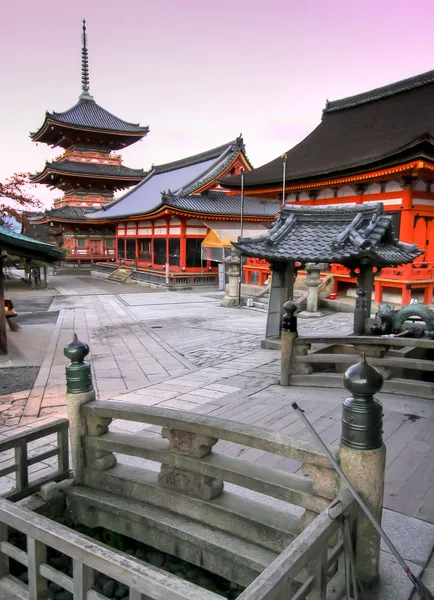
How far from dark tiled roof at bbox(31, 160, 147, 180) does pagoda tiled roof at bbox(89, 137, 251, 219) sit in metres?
1.23

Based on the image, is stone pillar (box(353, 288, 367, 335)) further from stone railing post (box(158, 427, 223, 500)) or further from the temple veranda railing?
stone railing post (box(158, 427, 223, 500))

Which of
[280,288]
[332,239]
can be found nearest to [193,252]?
[280,288]

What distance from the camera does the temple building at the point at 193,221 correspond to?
24688 millimetres

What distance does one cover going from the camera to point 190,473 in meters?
3.29

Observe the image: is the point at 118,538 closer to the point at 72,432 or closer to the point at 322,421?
the point at 72,432

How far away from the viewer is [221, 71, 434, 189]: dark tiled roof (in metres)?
14.5

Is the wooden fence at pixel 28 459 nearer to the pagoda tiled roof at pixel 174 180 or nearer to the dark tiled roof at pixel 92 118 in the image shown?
the pagoda tiled roof at pixel 174 180

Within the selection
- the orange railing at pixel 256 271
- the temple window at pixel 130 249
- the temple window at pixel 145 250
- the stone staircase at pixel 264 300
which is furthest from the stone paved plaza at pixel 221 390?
the temple window at pixel 130 249

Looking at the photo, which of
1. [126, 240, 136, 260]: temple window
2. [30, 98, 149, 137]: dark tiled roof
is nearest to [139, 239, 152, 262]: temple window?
[126, 240, 136, 260]: temple window

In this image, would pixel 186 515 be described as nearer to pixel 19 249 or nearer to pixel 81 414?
pixel 81 414

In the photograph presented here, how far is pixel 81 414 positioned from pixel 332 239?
6.68 m

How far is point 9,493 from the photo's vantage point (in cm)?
362

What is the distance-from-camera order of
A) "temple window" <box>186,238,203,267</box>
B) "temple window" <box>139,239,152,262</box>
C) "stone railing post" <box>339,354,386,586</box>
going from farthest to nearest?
"temple window" <box>139,239,152,262</box> < "temple window" <box>186,238,203,267</box> < "stone railing post" <box>339,354,386,586</box>

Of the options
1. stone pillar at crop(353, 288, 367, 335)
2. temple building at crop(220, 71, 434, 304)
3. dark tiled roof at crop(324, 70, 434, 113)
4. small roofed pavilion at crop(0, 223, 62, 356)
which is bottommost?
stone pillar at crop(353, 288, 367, 335)
